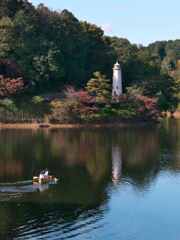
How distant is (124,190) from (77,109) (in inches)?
1691

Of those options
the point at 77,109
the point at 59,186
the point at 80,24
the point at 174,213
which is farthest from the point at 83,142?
the point at 80,24

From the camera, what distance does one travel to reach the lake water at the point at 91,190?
2786 centimetres

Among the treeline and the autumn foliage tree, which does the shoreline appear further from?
the treeline

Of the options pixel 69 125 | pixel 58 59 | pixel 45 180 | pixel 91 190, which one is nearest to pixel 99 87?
pixel 58 59

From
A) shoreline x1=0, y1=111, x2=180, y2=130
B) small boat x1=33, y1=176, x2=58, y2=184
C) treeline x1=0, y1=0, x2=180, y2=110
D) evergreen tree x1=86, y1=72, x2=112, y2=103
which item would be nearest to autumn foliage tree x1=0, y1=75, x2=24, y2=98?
treeline x1=0, y1=0, x2=180, y2=110

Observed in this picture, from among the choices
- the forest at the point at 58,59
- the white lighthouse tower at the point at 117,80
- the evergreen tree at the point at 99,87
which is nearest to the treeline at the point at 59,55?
the forest at the point at 58,59

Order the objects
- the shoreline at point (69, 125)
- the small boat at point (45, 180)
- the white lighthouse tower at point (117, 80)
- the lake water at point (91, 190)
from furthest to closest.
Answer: the white lighthouse tower at point (117, 80) → the shoreline at point (69, 125) → the small boat at point (45, 180) → the lake water at point (91, 190)

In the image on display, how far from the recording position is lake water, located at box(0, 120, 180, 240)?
27.9m

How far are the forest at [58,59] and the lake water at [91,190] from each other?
20155 mm

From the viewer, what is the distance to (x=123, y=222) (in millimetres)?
29266

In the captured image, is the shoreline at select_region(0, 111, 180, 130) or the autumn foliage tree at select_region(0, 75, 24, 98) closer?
the shoreline at select_region(0, 111, 180, 130)

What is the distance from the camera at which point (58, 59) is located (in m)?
86.9

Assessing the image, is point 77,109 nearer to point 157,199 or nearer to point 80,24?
point 80,24

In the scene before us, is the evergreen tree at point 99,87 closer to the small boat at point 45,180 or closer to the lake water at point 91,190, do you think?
the lake water at point 91,190
